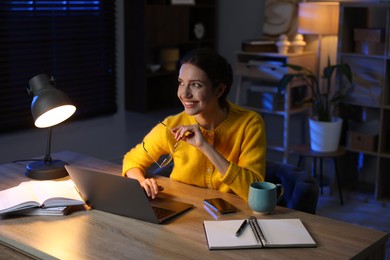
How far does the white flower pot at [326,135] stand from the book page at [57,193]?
241cm

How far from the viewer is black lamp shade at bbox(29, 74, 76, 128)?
2.16 metres

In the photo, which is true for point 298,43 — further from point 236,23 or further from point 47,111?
point 47,111

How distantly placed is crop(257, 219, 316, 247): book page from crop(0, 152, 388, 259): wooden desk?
1.0 inches

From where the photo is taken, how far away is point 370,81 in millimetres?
4238

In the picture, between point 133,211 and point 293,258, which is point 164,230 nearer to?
point 133,211

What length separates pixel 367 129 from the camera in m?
4.48

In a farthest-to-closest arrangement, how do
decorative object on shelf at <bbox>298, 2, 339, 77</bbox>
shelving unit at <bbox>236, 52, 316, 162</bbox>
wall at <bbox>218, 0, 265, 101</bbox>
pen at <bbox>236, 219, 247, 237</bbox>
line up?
wall at <bbox>218, 0, 265, 101</bbox>
shelving unit at <bbox>236, 52, 316, 162</bbox>
decorative object on shelf at <bbox>298, 2, 339, 77</bbox>
pen at <bbox>236, 219, 247, 237</bbox>

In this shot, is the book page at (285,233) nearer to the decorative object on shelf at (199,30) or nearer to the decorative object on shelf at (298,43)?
the decorative object on shelf at (298,43)

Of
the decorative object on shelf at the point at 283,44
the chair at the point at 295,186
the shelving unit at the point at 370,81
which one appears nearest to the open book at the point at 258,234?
the chair at the point at 295,186

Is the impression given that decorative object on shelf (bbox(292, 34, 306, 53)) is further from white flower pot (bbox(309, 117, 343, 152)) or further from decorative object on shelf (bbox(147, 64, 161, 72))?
decorative object on shelf (bbox(147, 64, 161, 72))

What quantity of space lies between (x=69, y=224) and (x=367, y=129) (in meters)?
3.12

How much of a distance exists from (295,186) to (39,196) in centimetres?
93

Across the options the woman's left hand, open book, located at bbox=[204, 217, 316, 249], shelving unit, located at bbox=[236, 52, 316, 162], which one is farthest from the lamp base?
shelving unit, located at bbox=[236, 52, 316, 162]

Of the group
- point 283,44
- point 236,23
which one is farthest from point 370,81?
point 236,23
